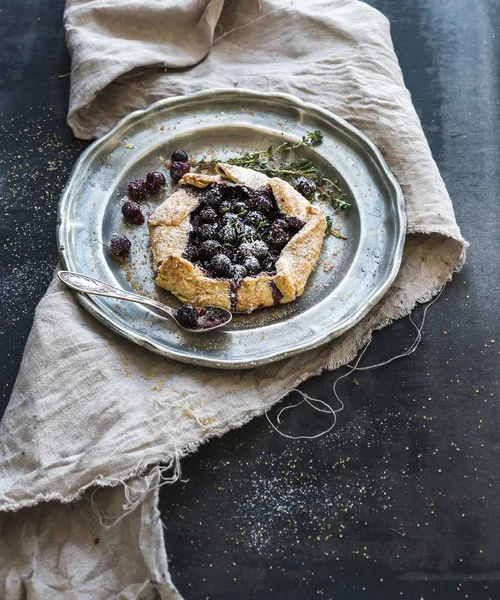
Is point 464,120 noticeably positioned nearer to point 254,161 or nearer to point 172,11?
point 254,161

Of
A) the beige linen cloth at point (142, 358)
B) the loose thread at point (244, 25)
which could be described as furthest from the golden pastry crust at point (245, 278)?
the loose thread at point (244, 25)

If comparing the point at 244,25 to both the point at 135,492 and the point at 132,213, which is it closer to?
the point at 132,213

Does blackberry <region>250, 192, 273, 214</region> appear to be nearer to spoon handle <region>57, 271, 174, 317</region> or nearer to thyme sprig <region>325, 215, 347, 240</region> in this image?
thyme sprig <region>325, 215, 347, 240</region>

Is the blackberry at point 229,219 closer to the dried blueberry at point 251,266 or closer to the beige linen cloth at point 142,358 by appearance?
the dried blueberry at point 251,266

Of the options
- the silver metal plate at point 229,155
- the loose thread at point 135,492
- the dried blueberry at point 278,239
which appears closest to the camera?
the loose thread at point 135,492

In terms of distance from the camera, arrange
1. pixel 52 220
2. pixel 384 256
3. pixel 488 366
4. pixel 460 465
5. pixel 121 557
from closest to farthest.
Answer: pixel 121 557, pixel 460 465, pixel 488 366, pixel 384 256, pixel 52 220

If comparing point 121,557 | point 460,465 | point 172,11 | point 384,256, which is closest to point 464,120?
point 384,256

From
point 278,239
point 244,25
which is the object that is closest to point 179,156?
point 278,239
